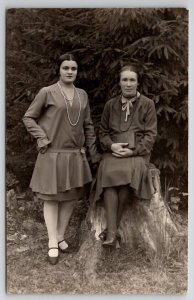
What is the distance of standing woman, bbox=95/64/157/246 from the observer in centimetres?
443

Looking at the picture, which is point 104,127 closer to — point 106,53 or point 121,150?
point 121,150

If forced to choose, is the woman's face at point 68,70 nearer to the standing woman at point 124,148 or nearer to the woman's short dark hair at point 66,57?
the woman's short dark hair at point 66,57

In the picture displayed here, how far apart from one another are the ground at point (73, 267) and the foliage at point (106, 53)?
0.40 m

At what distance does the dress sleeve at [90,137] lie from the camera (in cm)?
447

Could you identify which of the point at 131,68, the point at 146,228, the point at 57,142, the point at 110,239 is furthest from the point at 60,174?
the point at 131,68

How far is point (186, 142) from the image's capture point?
447 centimetres

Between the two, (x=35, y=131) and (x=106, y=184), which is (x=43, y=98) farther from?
(x=106, y=184)

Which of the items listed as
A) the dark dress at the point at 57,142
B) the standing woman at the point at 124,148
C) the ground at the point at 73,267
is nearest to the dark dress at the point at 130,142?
the standing woman at the point at 124,148

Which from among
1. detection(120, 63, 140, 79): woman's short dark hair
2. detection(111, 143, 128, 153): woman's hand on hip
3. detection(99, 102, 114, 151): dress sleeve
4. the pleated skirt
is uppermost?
detection(120, 63, 140, 79): woman's short dark hair

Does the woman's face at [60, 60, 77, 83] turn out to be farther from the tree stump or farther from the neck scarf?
the tree stump

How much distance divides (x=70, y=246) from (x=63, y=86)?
823 mm

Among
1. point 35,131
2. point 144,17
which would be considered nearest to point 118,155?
point 35,131

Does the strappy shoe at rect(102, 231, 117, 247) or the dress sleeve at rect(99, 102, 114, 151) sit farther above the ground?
the dress sleeve at rect(99, 102, 114, 151)

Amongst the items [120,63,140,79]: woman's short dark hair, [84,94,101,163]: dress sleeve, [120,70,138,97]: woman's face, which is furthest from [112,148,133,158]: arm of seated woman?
[120,63,140,79]: woman's short dark hair
